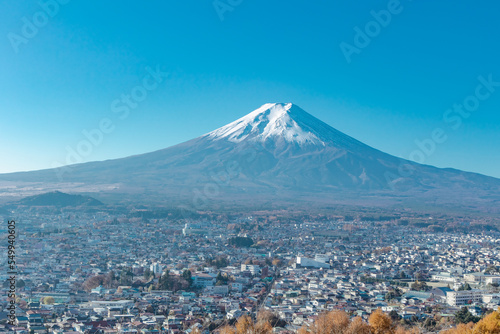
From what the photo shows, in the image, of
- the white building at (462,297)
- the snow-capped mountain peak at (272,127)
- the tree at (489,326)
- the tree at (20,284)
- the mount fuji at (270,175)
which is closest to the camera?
the tree at (489,326)

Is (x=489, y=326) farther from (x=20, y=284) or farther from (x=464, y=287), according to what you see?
(x=20, y=284)

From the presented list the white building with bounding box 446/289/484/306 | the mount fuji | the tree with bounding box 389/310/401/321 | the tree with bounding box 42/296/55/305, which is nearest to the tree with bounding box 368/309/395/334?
the tree with bounding box 389/310/401/321

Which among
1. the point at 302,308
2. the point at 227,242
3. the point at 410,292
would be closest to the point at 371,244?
the point at 227,242

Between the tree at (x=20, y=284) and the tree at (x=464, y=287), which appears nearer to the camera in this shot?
the tree at (x=20, y=284)

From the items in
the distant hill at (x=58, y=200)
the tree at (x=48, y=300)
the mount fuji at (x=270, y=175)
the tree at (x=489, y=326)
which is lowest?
the tree at (x=48, y=300)

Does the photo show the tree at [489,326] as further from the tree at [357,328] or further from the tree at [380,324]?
the tree at [357,328]

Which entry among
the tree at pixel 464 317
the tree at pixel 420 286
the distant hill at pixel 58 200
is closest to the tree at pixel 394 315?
the tree at pixel 464 317

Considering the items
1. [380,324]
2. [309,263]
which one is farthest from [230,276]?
[380,324]
